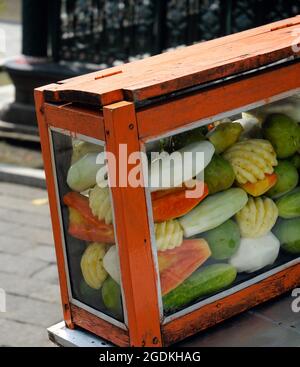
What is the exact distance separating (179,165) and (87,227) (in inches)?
12.0

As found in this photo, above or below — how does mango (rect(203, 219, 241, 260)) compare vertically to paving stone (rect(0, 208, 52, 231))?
above

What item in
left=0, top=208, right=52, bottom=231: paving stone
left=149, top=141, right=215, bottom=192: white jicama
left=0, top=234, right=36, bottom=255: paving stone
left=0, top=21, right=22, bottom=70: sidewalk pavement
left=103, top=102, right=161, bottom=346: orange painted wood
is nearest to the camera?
left=103, top=102, right=161, bottom=346: orange painted wood

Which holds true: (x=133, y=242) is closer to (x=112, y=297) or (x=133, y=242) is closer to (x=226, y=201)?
(x=112, y=297)

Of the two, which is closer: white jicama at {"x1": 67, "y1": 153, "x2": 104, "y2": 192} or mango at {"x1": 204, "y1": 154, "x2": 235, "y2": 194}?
white jicama at {"x1": 67, "y1": 153, "x2": 104, "y2": 192}

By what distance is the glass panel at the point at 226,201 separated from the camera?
205 centimetres

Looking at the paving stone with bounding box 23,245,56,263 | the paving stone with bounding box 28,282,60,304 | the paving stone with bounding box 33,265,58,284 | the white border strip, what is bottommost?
the paving stone with bounding box 28,282,60,304

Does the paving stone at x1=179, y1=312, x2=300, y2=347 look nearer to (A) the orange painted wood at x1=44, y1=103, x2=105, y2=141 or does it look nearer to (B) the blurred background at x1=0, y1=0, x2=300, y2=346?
(A) the orange painted wood at x1=44, y1=103, x2=105, y2=141

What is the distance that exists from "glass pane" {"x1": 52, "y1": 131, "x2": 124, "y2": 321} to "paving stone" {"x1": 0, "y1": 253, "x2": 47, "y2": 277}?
7.55 ft

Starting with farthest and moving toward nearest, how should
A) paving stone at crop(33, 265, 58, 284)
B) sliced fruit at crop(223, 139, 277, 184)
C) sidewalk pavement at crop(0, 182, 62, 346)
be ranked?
paving stone at crop(33, 265, 58, 284)
sidewalk pavement at crop(0, 182, 62, 346)
sliced fruit at crop(223, 139, 277, 184)

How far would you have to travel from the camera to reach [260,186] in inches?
87.8

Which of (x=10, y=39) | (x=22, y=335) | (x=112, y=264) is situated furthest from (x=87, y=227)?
(x=10, y=39)

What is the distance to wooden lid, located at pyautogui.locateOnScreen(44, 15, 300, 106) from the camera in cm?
187

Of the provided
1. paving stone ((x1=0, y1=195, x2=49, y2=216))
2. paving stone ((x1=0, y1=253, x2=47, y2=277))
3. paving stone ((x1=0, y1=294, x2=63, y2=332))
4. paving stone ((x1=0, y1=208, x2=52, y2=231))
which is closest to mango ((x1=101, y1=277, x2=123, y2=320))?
paving stone ((x1=0, y1=294, x2=63, y2=332))
